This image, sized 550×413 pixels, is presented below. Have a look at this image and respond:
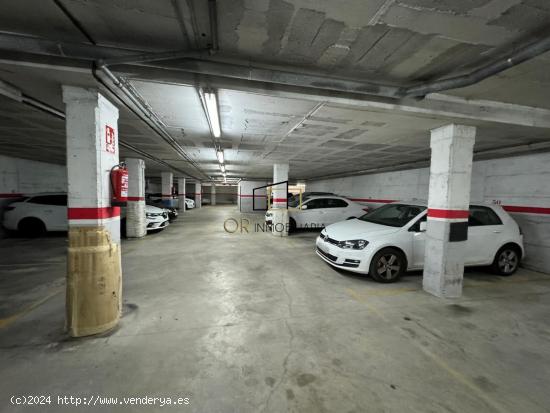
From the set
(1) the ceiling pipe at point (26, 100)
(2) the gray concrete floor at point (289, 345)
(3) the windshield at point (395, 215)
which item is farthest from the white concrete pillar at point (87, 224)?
(3) the windshield at point (395, 215)

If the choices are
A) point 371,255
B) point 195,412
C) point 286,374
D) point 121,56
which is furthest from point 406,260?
point 121,56

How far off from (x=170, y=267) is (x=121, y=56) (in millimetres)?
3802

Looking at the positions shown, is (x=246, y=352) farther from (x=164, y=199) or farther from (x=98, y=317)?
(x=164, y=199)

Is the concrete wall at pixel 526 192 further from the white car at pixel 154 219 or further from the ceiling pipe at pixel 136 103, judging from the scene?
the white car at pixel 154 219

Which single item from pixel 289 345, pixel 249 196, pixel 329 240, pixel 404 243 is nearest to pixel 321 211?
pixel 329 240

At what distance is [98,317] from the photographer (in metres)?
2.45

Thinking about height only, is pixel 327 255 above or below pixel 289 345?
above

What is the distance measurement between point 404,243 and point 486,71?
277 centimetres

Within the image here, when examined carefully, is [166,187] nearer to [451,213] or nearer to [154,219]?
[154,219]

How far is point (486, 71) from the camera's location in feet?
6.88

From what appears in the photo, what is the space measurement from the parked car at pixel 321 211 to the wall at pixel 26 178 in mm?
→ 8794

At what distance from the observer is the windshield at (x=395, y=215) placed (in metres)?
4.39

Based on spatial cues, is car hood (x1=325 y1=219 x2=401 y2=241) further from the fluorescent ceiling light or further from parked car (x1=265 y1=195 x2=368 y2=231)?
parked car (x1=265 y1=195 x2=368 y2=231)

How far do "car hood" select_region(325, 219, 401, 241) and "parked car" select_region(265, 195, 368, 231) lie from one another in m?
3.81
